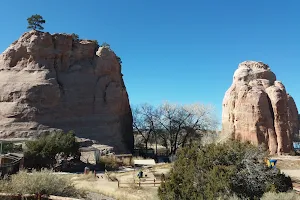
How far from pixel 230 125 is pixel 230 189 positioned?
1183 inches

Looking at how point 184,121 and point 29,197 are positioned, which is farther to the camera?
point 184,121

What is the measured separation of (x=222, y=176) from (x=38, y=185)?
7.32 meters

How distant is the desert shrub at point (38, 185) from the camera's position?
10.9 m

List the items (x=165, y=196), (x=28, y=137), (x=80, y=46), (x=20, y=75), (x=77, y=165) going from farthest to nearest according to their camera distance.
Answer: (x=80, y=46)
(x=20, y=75)
(x=28, y=137)
(x=77, y=165)
(x=165, y=196)

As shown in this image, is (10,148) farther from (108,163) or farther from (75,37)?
(75,37)

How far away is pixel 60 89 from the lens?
1569 inches

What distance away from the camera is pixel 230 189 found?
959 cm

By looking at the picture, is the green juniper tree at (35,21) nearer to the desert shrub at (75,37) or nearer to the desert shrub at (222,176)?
the desert shrub at (75,37)

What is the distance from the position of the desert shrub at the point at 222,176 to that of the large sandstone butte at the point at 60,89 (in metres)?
27.4

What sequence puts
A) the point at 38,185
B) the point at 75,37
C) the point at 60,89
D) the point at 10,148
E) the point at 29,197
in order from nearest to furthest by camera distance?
1. the point at 29,197
2. the point at 38,185
3. the point at 10,148
4. the point at 60,89
5. the point at 75,37

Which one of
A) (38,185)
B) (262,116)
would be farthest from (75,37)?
(38,185)

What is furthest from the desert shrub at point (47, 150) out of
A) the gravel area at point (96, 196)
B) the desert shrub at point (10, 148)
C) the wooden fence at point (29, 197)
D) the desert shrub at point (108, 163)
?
the wooden fence at point (29, 197)

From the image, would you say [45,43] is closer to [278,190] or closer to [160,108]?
[160,108]

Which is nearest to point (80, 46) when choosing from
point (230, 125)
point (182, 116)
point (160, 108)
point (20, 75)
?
point (20, 75)
